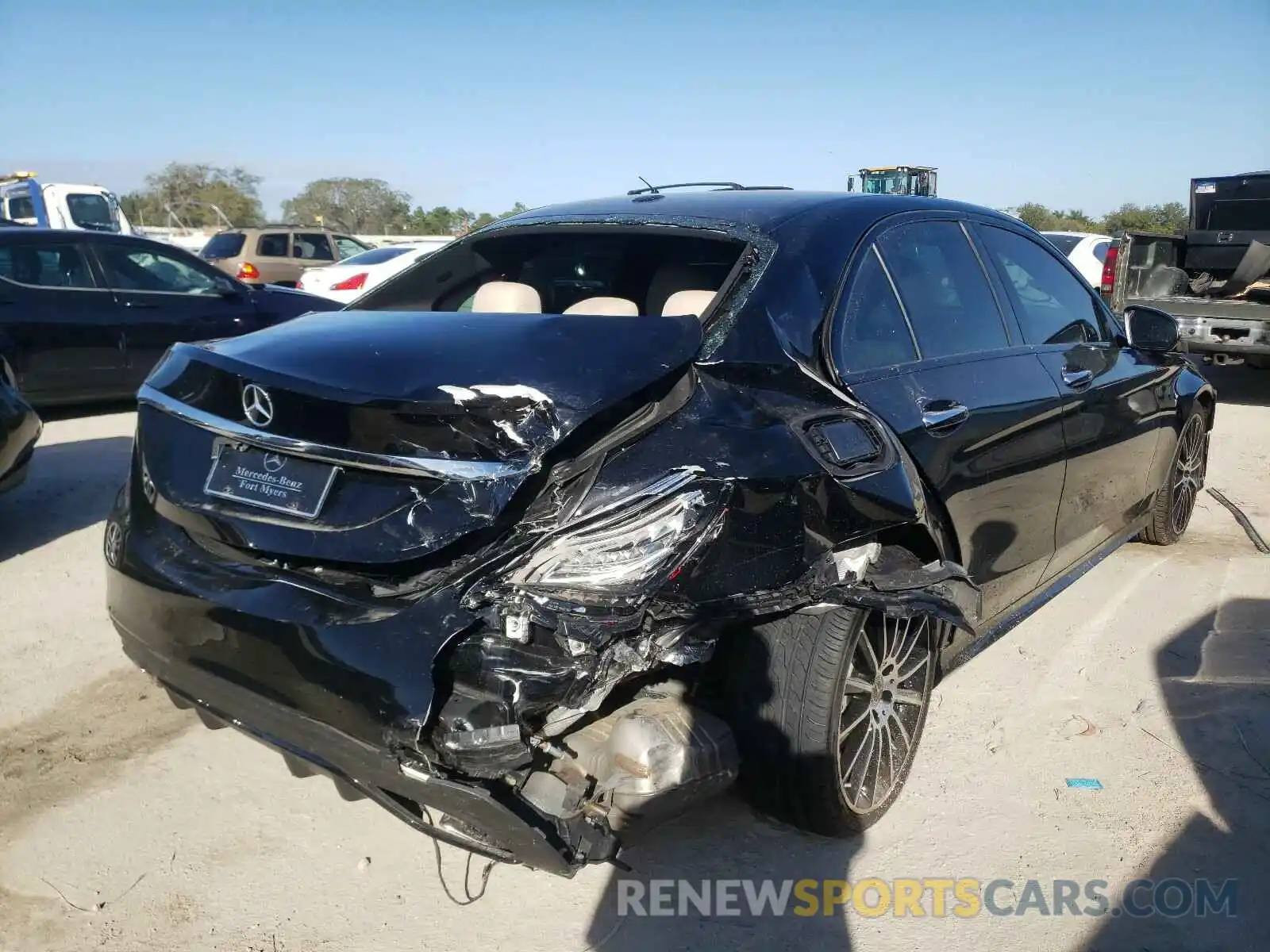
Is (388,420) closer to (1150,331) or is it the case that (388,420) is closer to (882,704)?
(882,704)

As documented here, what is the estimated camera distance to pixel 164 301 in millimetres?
8875

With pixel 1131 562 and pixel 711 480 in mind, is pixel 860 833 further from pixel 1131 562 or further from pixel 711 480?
pixel 1131 562

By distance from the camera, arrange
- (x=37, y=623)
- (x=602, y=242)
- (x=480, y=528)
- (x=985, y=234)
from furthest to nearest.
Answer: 1. (x=37, y=623)
2. (x=985, y=234)
3. (x=602, y=242)
4. (x=480, y=528)

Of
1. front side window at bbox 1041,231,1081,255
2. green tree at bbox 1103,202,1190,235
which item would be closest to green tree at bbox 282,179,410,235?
green tree at bbox 1103,202,1190,235

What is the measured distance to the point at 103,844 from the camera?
2.83 m

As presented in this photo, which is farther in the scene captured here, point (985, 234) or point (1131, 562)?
point (1131, 562)

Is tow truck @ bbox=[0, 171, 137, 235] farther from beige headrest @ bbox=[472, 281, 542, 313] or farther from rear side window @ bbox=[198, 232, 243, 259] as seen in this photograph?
beige headrest @ bbox=[472, 281, 542, 313]

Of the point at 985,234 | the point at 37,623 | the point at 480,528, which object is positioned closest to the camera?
the point at 480,528

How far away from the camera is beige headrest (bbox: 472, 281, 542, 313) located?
10.9ft

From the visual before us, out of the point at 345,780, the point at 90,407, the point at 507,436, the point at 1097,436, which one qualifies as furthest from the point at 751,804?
the point at 90,407

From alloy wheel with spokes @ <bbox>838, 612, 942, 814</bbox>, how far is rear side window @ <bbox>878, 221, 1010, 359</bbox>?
85 centimetres

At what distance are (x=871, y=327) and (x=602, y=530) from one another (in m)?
1.22

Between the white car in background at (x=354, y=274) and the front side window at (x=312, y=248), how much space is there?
4.58 m

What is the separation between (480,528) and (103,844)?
158 cm
